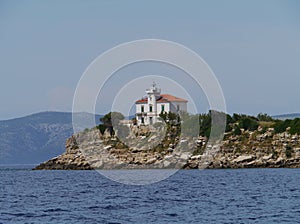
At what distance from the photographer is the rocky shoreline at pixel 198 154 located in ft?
379

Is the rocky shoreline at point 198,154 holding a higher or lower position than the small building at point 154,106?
lower

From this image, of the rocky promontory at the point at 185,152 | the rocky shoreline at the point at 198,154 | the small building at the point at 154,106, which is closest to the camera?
the rocky shoreline at the point at 198,154

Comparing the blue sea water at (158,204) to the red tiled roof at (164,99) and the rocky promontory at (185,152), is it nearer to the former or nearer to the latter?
the rocky promontory at (185,152)

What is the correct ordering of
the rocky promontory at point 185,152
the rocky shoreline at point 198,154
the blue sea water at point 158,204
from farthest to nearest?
1. the rocky promontory at point 185,152
2. the rocky shoreline at point 198,154
3. the blue sea water at point 158,204

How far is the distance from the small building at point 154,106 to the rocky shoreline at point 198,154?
590 centimetres

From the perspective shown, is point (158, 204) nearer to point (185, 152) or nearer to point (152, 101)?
point (185, 152)

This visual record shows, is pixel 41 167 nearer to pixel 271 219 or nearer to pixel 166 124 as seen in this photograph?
pixel 166 124

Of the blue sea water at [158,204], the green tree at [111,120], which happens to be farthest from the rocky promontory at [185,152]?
the blue sea water at [158,204]

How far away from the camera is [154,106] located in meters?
139

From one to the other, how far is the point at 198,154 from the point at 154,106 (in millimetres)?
20731

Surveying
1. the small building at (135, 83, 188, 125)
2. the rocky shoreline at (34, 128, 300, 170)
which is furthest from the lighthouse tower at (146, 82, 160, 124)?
the rocky shoreline at (34, 128, 300, 170)

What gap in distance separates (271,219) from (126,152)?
86.4 m

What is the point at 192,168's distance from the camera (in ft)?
390

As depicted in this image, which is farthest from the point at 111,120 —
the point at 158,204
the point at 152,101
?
the point at 158,204
